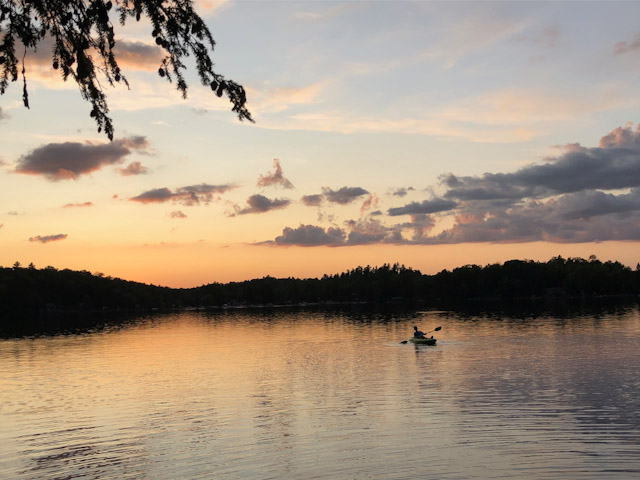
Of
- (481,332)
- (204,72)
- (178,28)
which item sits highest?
(178,28)

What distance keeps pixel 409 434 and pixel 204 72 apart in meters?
26.0

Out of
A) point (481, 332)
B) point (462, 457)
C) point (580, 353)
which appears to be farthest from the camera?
point (481, 332)

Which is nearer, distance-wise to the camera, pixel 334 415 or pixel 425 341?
pixel 334 415

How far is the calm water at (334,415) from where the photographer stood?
2873cm

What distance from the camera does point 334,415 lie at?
4056 cm

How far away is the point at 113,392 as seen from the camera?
55.9 metres

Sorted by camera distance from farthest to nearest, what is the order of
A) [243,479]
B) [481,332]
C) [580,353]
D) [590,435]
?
[481,332] → [580,353] → [590,435] → [243,479]

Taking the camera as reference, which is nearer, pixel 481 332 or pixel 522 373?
pixel 522 373

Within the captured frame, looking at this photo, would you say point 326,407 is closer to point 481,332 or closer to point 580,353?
point 580,353

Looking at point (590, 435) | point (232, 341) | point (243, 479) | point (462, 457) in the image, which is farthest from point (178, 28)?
point (232, 341)

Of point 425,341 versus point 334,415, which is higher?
point 425,341

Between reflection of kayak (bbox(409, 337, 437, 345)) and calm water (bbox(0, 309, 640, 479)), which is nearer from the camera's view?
calm water (bbox(0, 309, 640, 479))

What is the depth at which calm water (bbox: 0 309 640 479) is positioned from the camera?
28.7 m

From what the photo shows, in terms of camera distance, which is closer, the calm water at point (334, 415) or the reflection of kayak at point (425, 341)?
the calm water at point (334, 415)
